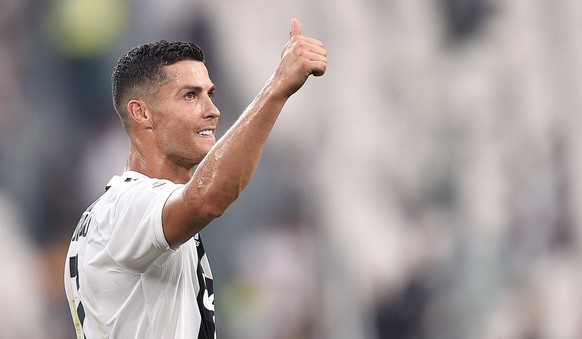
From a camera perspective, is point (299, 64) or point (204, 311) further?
point (204, 311)

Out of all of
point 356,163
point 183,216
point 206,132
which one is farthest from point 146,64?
point 356,163

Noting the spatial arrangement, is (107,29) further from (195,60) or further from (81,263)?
(81,263)

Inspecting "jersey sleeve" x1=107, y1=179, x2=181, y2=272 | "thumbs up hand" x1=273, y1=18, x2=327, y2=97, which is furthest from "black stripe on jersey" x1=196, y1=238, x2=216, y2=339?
"thumbs up hand" x1=273, y1=18, x2=327, y2=97

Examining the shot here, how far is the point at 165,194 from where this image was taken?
2559 millimetres

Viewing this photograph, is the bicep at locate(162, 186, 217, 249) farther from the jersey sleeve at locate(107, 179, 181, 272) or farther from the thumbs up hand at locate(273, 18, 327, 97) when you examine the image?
the thumbs up hand at locate(273, 18, 327, 97)

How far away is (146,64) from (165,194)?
0.77 m

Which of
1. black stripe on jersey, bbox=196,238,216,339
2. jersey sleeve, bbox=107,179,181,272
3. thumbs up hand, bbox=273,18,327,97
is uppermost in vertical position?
thumbs up hand, bbox=273,18,327,97

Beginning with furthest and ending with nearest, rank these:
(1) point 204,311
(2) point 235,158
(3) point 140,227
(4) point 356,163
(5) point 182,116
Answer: (4) point 356,163 → (5) point 182,116 → (1) point 204,311 → (3) point 140,227 → (2) point 235,158

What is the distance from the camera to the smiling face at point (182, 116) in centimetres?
306

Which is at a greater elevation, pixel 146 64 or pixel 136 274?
pixel 146 64

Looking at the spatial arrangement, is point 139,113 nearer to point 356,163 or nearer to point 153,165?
point 153,165

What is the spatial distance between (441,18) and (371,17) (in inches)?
22.1

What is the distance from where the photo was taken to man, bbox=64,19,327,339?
Result: 2381mm

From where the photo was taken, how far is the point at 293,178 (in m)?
5.71
